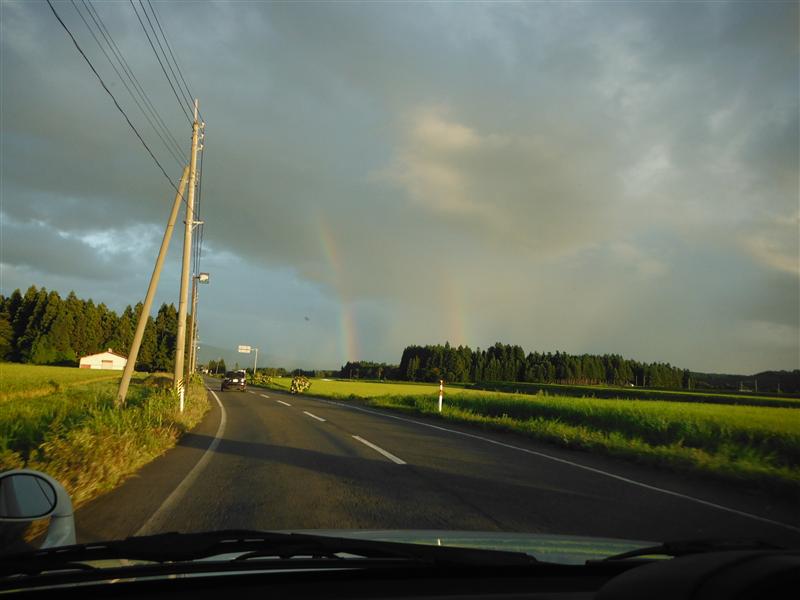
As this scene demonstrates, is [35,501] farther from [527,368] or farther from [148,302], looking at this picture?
[527,368]

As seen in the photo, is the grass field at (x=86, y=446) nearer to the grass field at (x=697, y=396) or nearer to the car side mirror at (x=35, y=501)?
the car side mirror at (x=35, y=501)

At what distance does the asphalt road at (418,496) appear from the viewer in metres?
5.13

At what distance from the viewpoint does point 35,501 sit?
7.82 feet

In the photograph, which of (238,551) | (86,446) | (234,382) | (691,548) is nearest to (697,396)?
(234,382)

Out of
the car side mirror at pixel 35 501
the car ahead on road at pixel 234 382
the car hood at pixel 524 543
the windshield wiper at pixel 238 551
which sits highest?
the car side mirror at pixel 35 501

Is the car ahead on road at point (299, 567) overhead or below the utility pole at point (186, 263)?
below

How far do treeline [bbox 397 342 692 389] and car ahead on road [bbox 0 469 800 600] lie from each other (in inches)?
4689

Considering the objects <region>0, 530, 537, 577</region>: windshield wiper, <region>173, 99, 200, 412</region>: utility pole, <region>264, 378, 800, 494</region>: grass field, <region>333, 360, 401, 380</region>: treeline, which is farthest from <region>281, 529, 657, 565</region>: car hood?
<region>333, 360, 401, 380</region>: treeline

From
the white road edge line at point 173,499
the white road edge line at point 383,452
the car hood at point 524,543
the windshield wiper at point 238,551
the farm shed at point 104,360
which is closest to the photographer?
the windshield wiper at point 238,551

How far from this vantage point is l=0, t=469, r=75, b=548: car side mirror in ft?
7.52

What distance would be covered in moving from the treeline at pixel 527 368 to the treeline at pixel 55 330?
64.2m

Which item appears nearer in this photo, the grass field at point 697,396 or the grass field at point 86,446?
the grass field at point 86,446

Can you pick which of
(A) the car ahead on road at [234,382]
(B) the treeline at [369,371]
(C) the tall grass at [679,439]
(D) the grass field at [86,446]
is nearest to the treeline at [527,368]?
(B) the treeline at [369,371]

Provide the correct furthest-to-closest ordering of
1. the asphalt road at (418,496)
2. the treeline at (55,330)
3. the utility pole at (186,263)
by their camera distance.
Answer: the treeline at (55,330), the utility pole at (186,263), the asphalt road at (418,496)
